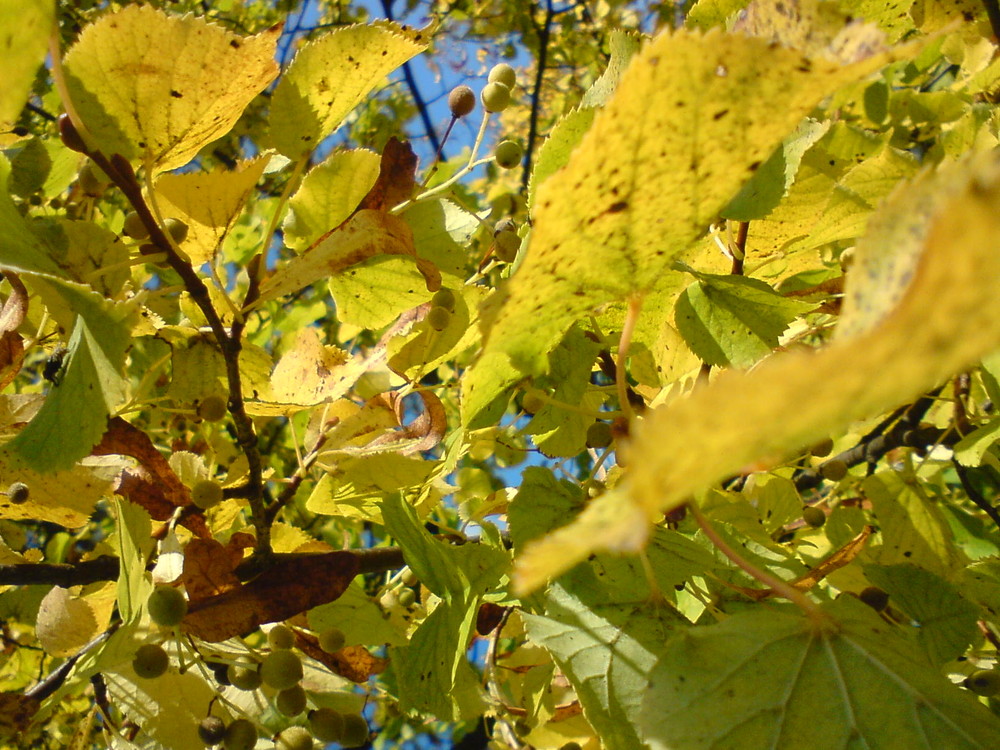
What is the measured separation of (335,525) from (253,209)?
0.91 metres

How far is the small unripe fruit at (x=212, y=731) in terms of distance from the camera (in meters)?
0.92

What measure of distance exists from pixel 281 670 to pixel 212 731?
10 centimetres

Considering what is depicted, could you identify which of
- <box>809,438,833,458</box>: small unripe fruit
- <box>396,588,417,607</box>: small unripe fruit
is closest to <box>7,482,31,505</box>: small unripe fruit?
<box>396,588,417,607</box>: small unripe fruit

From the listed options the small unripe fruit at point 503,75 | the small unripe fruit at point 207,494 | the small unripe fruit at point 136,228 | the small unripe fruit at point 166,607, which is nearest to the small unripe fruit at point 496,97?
the small unripe fruit at point 503,75

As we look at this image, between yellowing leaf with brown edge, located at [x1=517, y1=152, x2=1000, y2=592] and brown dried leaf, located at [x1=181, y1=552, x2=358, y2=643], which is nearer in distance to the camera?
yellowing leaf with brown edge, located at [x1=517, y1=152, x2=1000, y2=592]

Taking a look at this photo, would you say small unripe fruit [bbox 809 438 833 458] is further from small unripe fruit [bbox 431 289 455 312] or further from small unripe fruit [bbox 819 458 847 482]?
small unripe fruit [bbox 431 289 455 312]

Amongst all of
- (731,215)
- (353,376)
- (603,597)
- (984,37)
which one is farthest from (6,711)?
(984,37)

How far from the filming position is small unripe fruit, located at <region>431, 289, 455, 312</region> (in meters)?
0.97

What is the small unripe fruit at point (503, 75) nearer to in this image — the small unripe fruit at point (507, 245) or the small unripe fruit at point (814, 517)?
the small unripe fruit at point (507, 245)

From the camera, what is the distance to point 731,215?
782 mm

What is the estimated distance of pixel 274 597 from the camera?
86 centimetres

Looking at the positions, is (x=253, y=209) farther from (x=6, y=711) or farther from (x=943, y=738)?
(x=943, y=738)

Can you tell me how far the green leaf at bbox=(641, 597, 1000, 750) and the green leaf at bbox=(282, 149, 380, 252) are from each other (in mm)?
610

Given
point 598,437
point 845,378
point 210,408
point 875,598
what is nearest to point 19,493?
point 210,408
